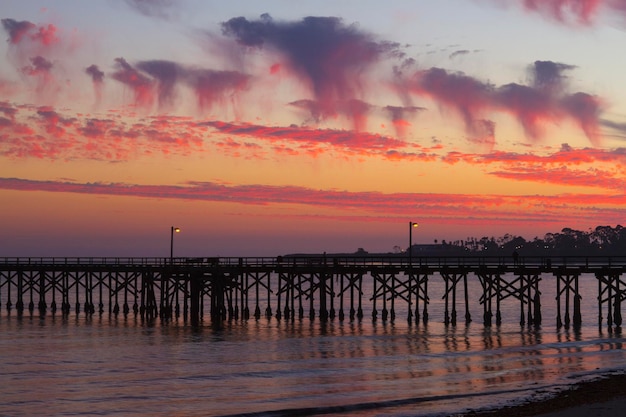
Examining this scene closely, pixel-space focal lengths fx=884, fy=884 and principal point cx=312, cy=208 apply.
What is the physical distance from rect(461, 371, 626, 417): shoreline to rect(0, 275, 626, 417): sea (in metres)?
0.78

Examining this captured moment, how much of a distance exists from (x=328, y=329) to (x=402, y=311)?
103ft

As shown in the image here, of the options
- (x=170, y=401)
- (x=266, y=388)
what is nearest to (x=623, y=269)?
(x=266, y=388)

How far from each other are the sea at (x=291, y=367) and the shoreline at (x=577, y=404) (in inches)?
30.9

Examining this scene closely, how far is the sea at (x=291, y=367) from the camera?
1181 inches

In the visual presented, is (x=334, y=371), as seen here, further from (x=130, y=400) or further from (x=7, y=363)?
(x=7, y=363)

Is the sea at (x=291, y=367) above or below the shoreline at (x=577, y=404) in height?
below

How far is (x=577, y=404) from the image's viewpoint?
27.2 meters

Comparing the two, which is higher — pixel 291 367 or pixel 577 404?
pixel 577 404

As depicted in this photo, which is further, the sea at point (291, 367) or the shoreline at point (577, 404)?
the sea at point (291, 367)

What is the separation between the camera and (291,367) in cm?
4009

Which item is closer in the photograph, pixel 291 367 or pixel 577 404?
pixel 577 404

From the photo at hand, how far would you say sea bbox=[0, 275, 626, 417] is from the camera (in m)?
30.0

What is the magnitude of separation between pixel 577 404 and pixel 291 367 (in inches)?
622

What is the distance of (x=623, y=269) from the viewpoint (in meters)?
54.3
